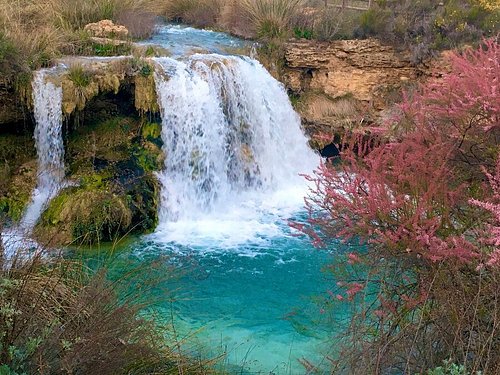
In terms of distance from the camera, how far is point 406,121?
12.7ft

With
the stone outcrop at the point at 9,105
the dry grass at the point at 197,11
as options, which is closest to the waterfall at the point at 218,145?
the stone outcrop at the point at 9,105

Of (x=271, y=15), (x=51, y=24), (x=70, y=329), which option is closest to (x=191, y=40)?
(x=271, y=15)

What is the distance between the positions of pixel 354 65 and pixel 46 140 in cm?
621

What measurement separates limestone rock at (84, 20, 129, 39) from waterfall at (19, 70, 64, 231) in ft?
7.92

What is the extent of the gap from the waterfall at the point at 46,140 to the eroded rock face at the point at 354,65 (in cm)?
500

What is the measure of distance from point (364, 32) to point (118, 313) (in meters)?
9.97

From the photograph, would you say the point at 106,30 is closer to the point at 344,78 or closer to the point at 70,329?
the point at 344,78

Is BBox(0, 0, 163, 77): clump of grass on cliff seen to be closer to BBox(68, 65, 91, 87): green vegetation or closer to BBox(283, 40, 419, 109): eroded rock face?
BBox(68, 65, 91, 87): green vegetation

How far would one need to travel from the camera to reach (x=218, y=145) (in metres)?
9.68

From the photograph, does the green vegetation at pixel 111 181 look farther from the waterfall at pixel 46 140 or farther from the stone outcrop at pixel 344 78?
the stone outcrop at pixel 344 78

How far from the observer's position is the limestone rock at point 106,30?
10617 mm

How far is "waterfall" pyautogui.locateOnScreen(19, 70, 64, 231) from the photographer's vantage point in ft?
27.0

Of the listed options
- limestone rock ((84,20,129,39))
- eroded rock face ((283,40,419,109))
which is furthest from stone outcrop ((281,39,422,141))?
limestone rock ((84,20,129,39))

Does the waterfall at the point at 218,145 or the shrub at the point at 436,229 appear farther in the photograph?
the waterfall at the point at 218,145
